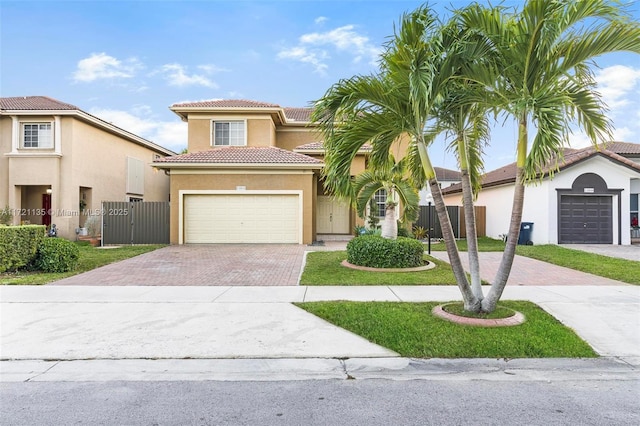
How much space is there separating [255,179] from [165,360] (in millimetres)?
13162

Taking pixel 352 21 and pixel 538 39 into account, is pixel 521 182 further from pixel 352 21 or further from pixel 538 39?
Result: pixel 352 21

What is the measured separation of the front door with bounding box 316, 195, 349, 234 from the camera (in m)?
20.8

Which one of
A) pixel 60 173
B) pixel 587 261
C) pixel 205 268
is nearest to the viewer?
pixel 205 268

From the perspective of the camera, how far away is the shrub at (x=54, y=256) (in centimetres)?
1051

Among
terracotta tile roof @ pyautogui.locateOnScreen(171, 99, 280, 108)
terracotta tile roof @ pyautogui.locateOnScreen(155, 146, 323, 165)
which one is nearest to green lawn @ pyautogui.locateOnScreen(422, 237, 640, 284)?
terracotta tile roof @ pyautogui.locateOnScreen(155, 146, 323, 165)

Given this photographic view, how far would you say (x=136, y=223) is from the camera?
18.2 meters

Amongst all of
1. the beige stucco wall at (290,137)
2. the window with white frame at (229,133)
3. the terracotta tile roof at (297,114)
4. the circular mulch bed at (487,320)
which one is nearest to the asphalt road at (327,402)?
the circular mulch bed at (487,320)

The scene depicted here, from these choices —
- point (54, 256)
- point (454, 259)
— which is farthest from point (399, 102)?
point (54, 256)

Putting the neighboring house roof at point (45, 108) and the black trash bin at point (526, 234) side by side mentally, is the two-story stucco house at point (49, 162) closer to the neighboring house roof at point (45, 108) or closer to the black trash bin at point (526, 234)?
the neighboring house roof at point (45, 108)

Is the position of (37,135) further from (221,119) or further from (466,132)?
(466,132)

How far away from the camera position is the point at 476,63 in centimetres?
555

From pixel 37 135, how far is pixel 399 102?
20.2m

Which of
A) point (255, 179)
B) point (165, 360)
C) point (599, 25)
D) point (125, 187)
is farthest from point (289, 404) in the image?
point (125, 187)

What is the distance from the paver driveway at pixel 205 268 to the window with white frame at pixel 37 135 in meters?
9.28
